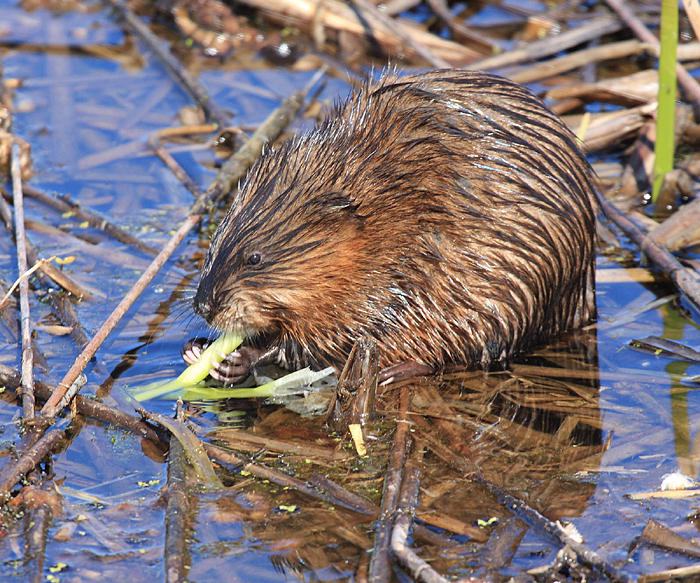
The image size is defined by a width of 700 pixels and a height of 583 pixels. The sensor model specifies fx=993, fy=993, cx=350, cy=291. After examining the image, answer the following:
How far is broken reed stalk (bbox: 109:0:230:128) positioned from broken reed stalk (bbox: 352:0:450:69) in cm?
138

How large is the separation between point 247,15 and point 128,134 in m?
2.04

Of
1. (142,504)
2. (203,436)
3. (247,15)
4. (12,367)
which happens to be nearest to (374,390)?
(203,436)

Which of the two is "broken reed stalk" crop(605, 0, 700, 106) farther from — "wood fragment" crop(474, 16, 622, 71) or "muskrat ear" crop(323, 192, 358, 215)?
"muskrat ear" crop(323, 192, 358, 215)

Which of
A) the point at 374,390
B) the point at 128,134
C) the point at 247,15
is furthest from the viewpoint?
the point at 247,15

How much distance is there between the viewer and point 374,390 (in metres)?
4.11

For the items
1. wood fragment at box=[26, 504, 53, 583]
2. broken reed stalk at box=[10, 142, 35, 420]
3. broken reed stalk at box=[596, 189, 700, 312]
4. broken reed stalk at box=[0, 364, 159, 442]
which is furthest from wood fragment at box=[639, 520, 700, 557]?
broken reed stalk at box=[10, 142, 35, 420]

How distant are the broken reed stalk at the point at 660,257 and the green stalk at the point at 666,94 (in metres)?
0.36

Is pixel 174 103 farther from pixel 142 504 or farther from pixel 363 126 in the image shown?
pixel 142 504

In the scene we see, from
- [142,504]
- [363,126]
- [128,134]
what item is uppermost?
[363,126]

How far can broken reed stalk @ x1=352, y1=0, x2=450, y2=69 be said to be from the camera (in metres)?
6.87

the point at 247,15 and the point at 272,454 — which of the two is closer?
the point at 272,454

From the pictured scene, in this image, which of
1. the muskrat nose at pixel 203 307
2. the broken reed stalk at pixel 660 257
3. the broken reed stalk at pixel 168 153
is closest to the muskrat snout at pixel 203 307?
the muskrat nose at pixel 203 307

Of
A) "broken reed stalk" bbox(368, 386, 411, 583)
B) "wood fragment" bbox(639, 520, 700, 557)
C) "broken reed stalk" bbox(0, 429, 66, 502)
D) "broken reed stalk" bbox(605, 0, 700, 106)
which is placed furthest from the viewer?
"broken reed stalk" bbox(605, 0, 700, 106)

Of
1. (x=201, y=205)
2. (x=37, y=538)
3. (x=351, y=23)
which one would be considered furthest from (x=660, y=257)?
(x=351, y=23)
